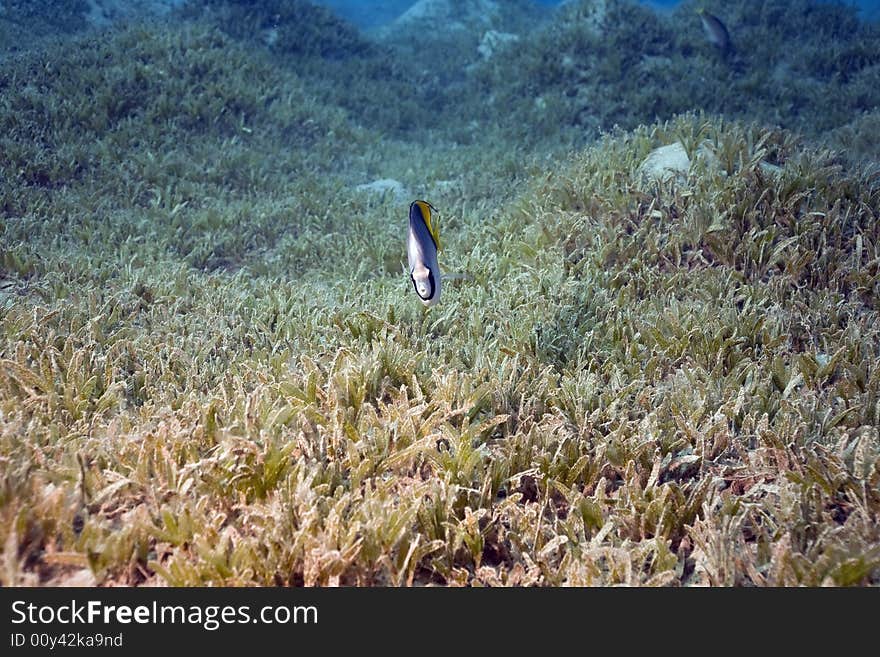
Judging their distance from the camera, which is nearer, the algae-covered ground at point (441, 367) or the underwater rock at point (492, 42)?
the algae-covered ground at point (441, 367)

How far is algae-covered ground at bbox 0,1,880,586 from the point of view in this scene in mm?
2822

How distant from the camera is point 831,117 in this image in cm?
1283

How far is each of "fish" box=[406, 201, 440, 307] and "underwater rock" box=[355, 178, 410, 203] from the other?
709cm

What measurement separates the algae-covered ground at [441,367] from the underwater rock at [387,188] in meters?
0.27

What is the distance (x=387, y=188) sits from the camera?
10.4 meters

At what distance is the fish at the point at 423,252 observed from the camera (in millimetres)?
2924

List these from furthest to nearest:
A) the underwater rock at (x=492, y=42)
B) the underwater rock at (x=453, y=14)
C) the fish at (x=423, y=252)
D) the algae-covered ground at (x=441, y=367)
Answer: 1. the underwater rock at (x=453, y=14)
2. the underwater rock at (x=492, y=42)
3. the fish at (x=423, y=252)
4. the algae-covered ground at (x=441, y=367)

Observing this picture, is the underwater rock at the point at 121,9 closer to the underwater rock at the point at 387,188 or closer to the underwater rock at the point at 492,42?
the underwater rock at the point at 492,42

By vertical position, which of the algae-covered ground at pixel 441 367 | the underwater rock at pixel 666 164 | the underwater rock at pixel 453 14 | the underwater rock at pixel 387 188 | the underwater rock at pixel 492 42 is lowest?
the algae-covered ground at pixel 441 367

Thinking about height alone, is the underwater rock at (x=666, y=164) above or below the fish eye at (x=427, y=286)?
A: above

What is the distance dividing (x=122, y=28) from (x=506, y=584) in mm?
15871

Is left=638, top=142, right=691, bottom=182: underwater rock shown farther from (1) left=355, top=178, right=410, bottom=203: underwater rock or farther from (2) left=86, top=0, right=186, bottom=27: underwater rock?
(2) left=86, top=0, right=186, bottom=27: underwater rock

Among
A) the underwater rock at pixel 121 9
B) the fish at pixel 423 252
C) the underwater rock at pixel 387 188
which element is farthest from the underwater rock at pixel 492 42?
the fish at pixel 423 252

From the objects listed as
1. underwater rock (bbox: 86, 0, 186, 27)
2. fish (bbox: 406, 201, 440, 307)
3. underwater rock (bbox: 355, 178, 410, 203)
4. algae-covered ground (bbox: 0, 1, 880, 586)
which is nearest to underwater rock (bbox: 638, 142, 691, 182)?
algae-covered ground (bbox: 0, 1, 880, 586)
